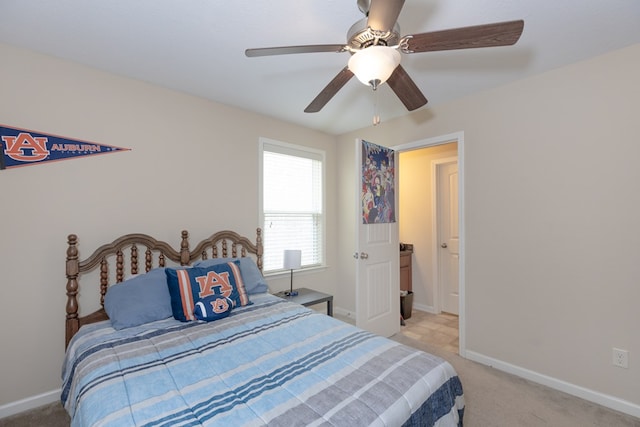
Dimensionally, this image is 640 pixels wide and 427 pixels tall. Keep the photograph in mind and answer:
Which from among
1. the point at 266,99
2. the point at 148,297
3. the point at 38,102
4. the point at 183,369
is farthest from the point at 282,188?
the point at 183,369

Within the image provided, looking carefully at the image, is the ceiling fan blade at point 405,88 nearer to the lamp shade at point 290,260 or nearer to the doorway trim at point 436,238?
the lamp shade at point 290,260

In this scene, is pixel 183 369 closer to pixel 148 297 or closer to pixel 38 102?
pixel 148 297

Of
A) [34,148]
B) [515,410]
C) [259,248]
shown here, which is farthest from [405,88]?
[34,148]

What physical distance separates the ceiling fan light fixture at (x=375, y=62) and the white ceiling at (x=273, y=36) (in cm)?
54

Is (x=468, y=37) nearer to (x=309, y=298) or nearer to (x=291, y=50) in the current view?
(x=291, y=50)

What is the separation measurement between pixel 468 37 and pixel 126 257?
2779mm

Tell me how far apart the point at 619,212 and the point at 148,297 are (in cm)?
339

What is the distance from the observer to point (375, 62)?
127cm

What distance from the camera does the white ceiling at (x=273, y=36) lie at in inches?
63.4

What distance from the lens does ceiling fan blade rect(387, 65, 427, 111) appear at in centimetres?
159

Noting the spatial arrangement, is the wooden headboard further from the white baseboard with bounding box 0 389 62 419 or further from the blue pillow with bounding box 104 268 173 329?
the white baseboard with bounding box 0 389 62 419

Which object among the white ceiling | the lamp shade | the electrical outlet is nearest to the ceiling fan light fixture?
the white ceiling

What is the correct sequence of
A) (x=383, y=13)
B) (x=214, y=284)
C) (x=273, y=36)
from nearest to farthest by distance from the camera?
(x=383, y=13), (x=273, y=36), (x=214, y=284)

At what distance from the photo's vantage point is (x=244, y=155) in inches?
123
